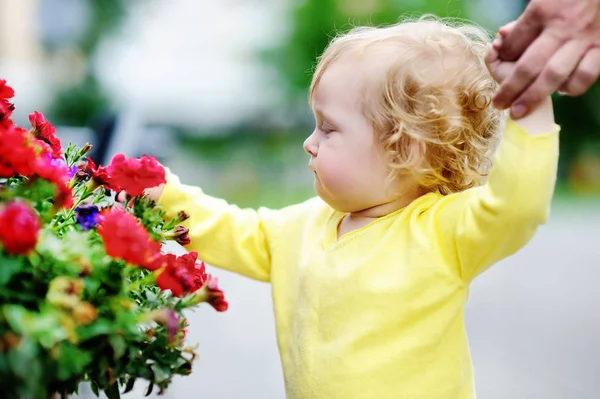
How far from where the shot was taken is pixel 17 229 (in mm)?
819

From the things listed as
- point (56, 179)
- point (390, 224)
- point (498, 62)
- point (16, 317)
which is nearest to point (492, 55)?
point (498, 62)

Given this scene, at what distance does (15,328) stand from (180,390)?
9.95 ft

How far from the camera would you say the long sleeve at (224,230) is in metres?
1.50

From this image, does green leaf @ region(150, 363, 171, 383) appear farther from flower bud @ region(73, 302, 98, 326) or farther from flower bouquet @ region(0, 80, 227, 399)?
flower bud @ region(73, 302, 98, 326)

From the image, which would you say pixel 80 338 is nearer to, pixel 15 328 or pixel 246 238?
pixel 15 328

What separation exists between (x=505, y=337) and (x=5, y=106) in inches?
150

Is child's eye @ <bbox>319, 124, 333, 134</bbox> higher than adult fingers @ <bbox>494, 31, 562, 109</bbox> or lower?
higher

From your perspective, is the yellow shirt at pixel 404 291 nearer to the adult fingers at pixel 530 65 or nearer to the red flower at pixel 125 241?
the adult fingers at pixel 530 65

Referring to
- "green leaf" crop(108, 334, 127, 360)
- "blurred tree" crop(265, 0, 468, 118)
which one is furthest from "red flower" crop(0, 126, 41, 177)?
"blurred tree" crop(265, 0, 468, 118)

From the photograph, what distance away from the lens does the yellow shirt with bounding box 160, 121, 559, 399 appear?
1.13 m

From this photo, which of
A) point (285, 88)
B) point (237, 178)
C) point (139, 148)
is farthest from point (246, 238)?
point (285, 88)

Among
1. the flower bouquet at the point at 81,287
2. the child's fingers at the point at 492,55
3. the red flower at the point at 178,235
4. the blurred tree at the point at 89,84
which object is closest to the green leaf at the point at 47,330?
the flower bouquet at the point at 81,287

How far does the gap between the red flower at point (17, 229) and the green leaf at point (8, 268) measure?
2 centimetres

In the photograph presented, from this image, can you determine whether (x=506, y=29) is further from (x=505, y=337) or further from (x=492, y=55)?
(x=505, y=337)
